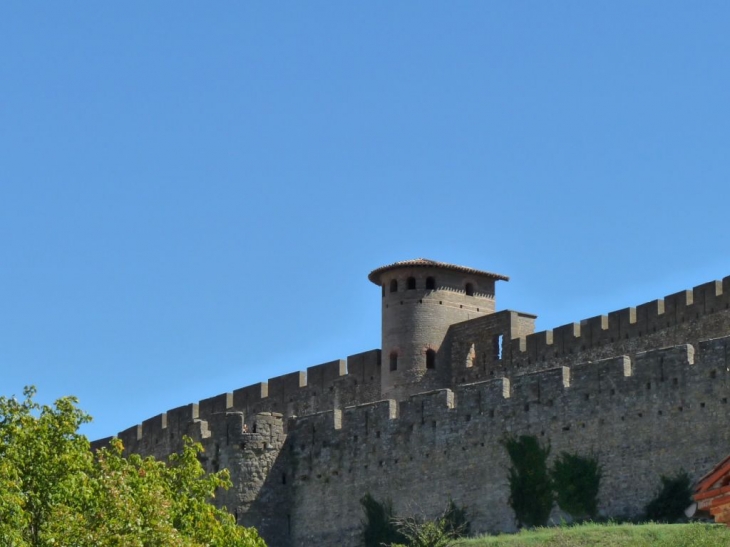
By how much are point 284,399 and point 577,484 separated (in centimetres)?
1812

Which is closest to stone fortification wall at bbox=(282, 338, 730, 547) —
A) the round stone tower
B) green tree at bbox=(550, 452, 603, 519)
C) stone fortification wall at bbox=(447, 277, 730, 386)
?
green tree at bbox=(550, 452, 603, 519)

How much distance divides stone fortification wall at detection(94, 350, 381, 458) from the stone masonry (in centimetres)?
6

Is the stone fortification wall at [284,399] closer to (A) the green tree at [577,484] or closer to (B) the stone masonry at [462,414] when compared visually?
(B) the stone masonry at [462,414]

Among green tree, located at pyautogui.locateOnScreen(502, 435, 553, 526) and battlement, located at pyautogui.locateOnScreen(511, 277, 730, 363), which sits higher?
battlement, located at pyautogui.locateOnScreen(511, 277, 730, 363)

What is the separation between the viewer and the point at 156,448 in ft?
192

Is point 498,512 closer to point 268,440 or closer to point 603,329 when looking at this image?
point 268,440

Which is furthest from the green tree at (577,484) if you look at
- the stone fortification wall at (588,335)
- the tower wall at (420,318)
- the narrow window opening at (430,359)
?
the narrow window opening at (430,359)

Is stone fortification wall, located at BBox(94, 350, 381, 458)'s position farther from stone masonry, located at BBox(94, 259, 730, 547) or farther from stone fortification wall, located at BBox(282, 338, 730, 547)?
stone fortification wall, located at BBox(282, 338, 730, 547)

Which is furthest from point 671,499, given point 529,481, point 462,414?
point 462,414

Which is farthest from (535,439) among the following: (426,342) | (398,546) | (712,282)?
(426,342)

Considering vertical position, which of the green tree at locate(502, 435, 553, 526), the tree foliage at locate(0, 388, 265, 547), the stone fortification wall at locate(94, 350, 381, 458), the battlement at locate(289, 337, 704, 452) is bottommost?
the tree foliage at locate(0, 388, 265, 547)

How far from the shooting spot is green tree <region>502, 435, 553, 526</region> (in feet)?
146

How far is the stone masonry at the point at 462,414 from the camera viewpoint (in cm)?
4325

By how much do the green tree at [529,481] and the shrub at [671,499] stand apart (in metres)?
2.63
